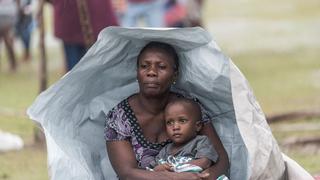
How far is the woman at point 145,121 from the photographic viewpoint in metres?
5.26

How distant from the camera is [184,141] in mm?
5250

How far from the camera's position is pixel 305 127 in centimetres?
934

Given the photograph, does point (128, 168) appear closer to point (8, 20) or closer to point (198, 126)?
point (198, 126)

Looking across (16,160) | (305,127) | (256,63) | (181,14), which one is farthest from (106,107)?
(181,14)

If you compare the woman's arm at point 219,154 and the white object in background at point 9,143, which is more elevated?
the woman's arm at point 219,154

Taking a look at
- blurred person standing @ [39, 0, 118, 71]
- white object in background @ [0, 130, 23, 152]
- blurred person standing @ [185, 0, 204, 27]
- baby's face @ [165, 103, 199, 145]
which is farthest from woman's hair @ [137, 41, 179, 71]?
blurred person standing @ [185, 0, 204, 27]

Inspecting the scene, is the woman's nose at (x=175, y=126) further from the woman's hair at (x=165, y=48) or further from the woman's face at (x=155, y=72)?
the woman's hair at (x=165, y=48)

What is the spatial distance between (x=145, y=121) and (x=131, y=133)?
0.10 meters

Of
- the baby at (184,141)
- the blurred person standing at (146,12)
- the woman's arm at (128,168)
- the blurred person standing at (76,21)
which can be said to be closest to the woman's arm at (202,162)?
the baby at (184,141)

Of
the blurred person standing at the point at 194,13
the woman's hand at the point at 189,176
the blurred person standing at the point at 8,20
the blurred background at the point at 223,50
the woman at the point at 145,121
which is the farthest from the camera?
the blurred person standing at the point at 8,20

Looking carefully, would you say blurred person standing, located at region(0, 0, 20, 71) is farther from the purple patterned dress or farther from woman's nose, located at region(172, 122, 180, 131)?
woman's nose, located at region(172, 122, 180, 131)

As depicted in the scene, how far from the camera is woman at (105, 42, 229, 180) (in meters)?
5.26

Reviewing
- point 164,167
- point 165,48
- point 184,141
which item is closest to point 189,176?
point 164,167

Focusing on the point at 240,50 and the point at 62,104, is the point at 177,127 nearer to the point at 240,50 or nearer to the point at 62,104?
the point at 62,104
